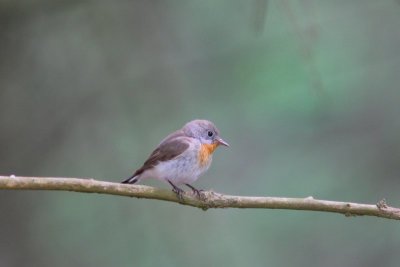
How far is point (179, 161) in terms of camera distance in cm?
521

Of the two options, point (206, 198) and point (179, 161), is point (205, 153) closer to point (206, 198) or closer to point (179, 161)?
point (179, 161)

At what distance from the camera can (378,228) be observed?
7332 mm

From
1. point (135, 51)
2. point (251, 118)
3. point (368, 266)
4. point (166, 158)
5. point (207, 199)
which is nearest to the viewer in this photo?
point (207, 199)

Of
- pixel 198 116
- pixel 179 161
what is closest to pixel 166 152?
pixel 179 161

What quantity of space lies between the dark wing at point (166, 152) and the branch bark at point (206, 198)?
104 cm

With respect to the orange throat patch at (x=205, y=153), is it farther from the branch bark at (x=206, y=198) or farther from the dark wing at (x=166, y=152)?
the branch bark at (x=206, y=198)

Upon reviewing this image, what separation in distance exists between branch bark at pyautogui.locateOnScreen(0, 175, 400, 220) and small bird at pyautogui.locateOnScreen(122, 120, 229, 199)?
91 cm

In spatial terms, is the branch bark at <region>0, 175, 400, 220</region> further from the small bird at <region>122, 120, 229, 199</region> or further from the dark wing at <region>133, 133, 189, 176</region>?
the dark wing at <region>133, 133, 189, 176</region>

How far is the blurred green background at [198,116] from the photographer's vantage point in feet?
20.2

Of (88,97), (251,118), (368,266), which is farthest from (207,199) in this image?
(251,118)

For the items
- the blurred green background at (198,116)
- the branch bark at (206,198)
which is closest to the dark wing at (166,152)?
the blurred green background at (198,116)

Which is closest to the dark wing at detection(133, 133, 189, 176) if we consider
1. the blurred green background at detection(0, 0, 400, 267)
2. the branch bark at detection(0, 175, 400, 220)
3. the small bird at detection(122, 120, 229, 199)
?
the small bird at detection(122, 120, 229, 199)

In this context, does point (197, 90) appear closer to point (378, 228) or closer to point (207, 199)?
point (378, 228)

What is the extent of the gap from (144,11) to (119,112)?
825mm
